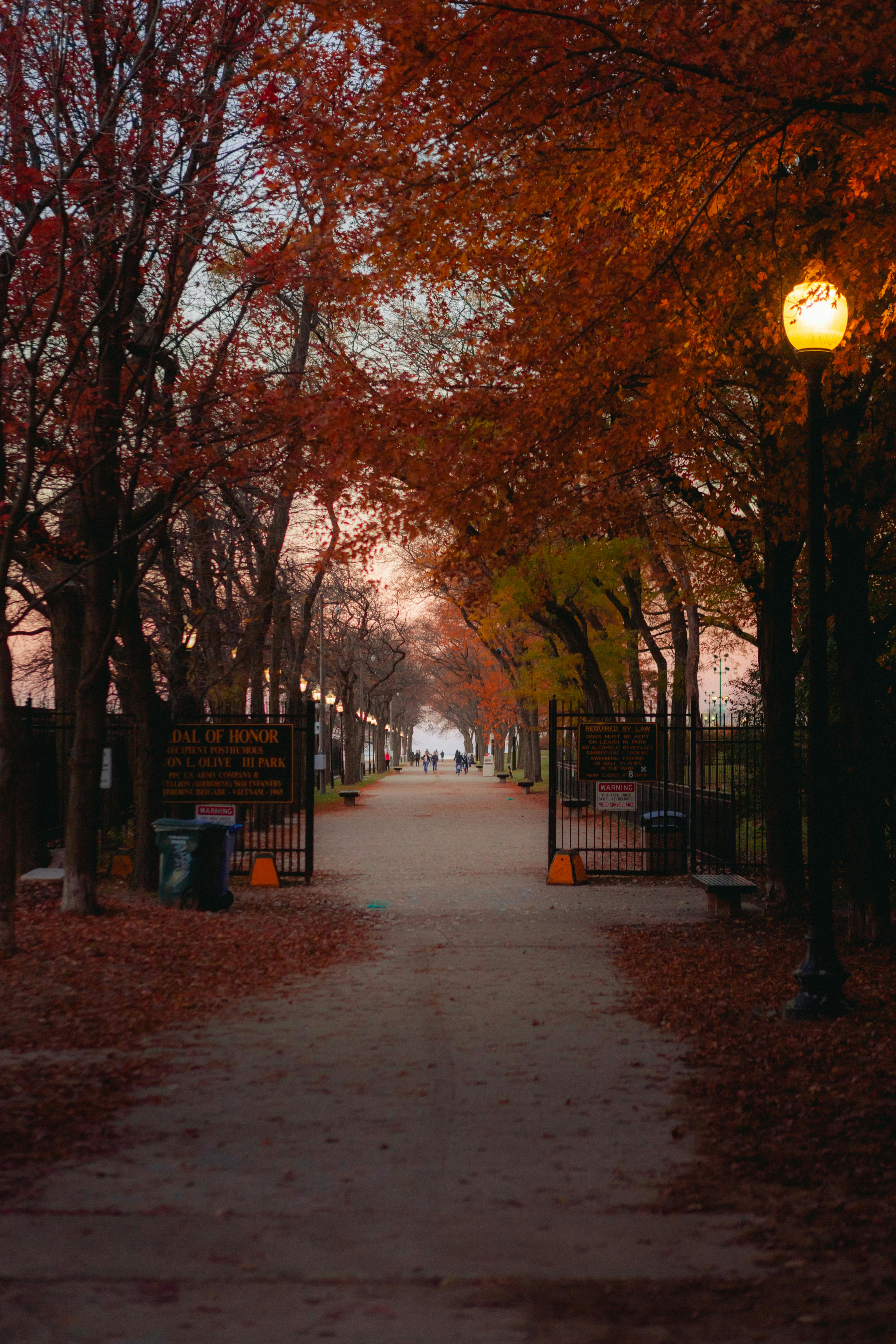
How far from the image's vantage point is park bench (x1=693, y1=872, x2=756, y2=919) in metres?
13.6

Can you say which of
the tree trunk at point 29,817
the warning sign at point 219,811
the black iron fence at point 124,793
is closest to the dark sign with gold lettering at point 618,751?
the black iron fence at point 124,793

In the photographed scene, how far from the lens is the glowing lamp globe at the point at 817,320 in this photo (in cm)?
841

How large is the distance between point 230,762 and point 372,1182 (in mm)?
11778

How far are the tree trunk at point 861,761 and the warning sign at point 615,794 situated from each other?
668cm

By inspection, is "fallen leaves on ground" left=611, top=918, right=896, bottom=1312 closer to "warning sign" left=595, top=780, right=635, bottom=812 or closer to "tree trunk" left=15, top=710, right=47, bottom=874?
"warning sign" left=595, top=780, right=635, bottom=812

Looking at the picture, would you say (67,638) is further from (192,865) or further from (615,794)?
(615,794)

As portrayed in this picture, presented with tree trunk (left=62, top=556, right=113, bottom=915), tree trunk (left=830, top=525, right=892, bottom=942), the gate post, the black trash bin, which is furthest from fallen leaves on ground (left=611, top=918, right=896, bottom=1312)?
the black trash bin

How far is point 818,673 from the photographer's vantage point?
863 cm

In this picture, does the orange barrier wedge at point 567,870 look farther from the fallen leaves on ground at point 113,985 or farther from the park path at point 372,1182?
the park path at point 372,1182

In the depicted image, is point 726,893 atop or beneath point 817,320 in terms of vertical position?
beneath

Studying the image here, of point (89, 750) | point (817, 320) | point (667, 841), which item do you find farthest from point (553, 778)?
point (817, 320)

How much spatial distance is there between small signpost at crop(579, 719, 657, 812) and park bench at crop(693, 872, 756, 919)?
416 cm

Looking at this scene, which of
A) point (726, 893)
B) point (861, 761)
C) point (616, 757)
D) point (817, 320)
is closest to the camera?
point (817, 320)

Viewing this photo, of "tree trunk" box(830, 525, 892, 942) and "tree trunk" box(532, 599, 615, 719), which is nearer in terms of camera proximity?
"tree trunk" box(830, 525, 892, 942)
